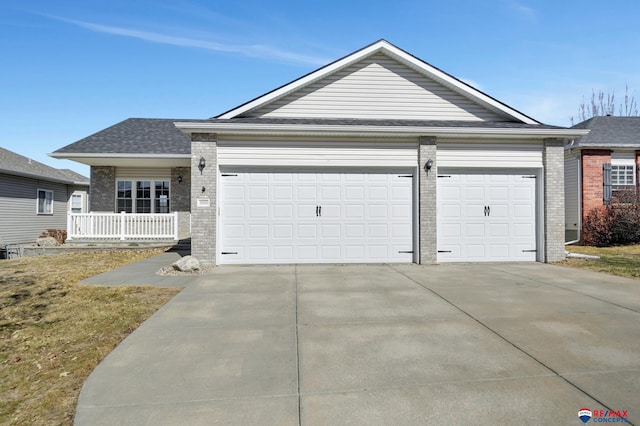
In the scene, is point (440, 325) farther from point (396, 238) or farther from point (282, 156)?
point (282, 156)

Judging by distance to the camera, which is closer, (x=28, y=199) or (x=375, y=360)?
(x=375, y=360)

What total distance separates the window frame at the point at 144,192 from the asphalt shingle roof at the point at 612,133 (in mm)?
17721

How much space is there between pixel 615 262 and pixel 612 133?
29.7ft

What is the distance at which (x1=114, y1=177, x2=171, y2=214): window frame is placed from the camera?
15.1 m

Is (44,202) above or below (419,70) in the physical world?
below

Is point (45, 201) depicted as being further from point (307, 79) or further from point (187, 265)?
point (307, 79)

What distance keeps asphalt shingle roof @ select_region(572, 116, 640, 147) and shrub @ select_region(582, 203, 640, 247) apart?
2760 millimetres

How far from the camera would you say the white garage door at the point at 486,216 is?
993cm

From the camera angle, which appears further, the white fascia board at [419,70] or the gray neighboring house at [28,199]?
the gray neighboring house at [28,199]

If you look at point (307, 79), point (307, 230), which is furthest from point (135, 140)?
point (307, 230)

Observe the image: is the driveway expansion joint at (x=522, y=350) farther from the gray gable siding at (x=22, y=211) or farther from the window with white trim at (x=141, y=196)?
the gray gable siding at (x=22, y=211)

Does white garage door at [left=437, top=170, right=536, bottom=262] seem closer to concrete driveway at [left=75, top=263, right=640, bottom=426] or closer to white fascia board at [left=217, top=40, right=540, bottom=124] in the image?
white fascia board at [left=217, top=40, right=540, bottom=124]

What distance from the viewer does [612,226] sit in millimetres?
14227

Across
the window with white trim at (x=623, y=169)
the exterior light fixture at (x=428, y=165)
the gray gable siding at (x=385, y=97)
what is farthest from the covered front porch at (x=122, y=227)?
the window with white trim at (x=623, y=169)
